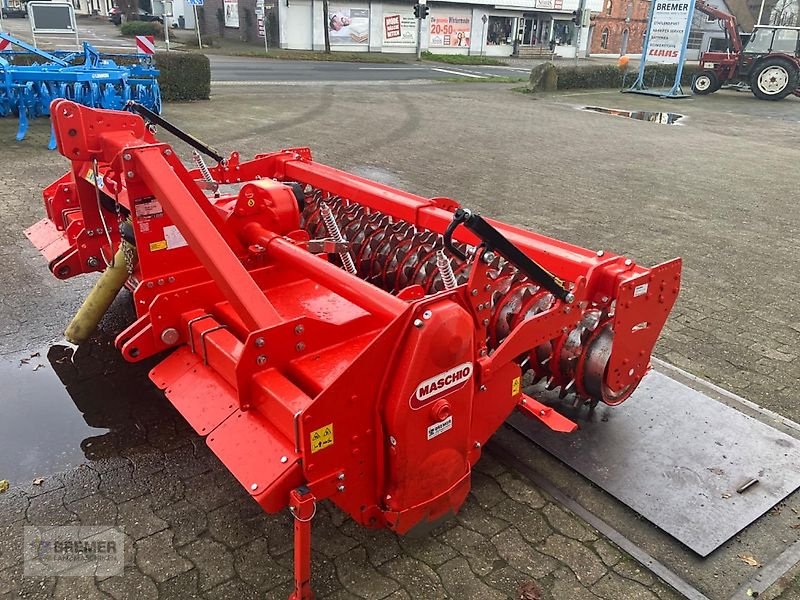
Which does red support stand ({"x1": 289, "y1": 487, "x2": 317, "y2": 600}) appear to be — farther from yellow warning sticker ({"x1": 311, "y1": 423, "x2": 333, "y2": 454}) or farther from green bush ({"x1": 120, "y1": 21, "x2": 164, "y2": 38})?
green bush ({"x1": 120, "y1": 21, "x2": 164, "y2": 38})

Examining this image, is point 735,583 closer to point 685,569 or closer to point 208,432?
point 685,569

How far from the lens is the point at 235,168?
15.0ft

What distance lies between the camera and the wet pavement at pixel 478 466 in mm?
2521

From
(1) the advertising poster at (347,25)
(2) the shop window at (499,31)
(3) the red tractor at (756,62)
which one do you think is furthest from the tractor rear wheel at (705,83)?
(2) the shop window at (499,31)

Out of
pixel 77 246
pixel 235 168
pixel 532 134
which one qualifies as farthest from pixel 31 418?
pixel 532 134

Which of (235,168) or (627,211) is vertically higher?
(235,168)

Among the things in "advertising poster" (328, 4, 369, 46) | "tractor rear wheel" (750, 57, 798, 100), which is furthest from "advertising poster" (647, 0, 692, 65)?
"advertising poster" (328, 4, 369, 46)

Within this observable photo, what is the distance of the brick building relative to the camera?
40.4m

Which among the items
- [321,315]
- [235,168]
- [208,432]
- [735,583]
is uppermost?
[235,168]

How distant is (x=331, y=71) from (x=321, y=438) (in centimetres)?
2258

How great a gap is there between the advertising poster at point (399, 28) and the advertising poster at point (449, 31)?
46.6 inches

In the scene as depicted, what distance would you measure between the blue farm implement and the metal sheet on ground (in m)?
8.89

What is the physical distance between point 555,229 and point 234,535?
5.23 meters

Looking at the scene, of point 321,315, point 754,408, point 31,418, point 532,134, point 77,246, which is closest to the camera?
point 321,315
